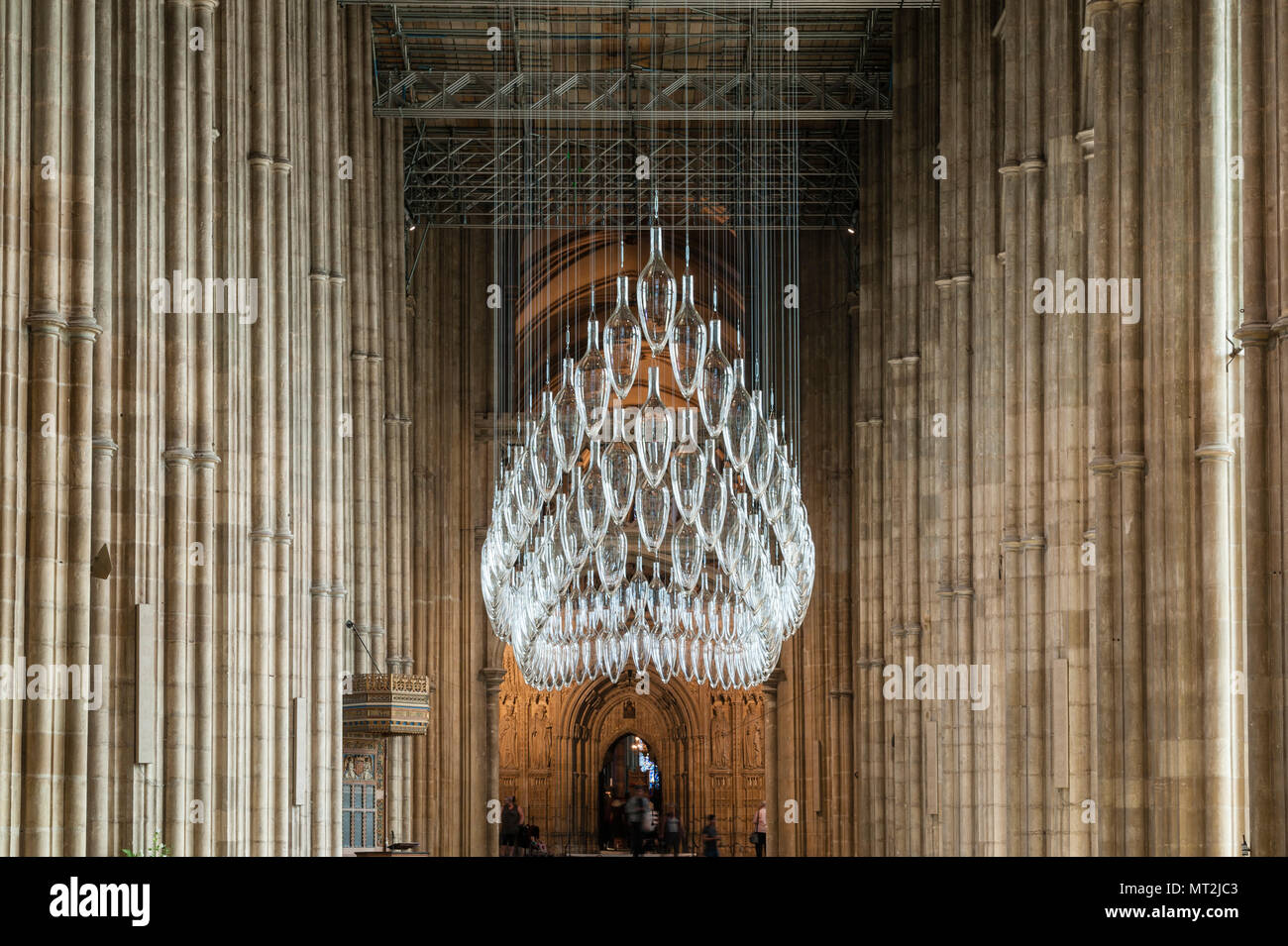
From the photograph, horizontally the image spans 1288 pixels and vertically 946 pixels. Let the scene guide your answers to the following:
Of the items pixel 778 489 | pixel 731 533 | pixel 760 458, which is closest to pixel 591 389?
pixel 760 458

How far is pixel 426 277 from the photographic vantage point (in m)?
36.2

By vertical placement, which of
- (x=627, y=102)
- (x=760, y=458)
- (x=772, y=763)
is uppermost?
(x=627, y=102)

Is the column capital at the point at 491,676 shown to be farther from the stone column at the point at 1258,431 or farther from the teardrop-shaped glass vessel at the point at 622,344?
the stone column at the point at 1258,431

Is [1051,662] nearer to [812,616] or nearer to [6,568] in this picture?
[6,568]

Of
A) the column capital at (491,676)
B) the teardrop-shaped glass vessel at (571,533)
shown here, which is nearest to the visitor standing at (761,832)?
the column capital at (491,676)

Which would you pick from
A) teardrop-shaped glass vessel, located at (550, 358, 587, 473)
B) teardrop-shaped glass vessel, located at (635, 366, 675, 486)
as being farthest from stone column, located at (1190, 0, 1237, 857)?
teardrop-shaped glass vessel, located at (550, 358, 587, 473)

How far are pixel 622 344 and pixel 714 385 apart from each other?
105 cm

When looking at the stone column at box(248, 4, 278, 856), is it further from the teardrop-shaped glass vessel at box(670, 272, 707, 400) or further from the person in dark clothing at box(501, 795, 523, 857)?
the person in dark clothing at box(501, 795, 523, 857)

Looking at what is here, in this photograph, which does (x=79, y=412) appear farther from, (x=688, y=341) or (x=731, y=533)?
(x=731, y=533)

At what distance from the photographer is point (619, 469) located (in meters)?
20.4

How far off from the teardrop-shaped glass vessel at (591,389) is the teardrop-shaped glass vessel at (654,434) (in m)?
0.46

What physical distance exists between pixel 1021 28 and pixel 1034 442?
496cm

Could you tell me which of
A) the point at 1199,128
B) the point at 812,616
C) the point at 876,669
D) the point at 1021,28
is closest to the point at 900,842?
the point at 876,669

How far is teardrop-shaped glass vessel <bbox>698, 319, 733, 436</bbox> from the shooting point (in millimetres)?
19062
